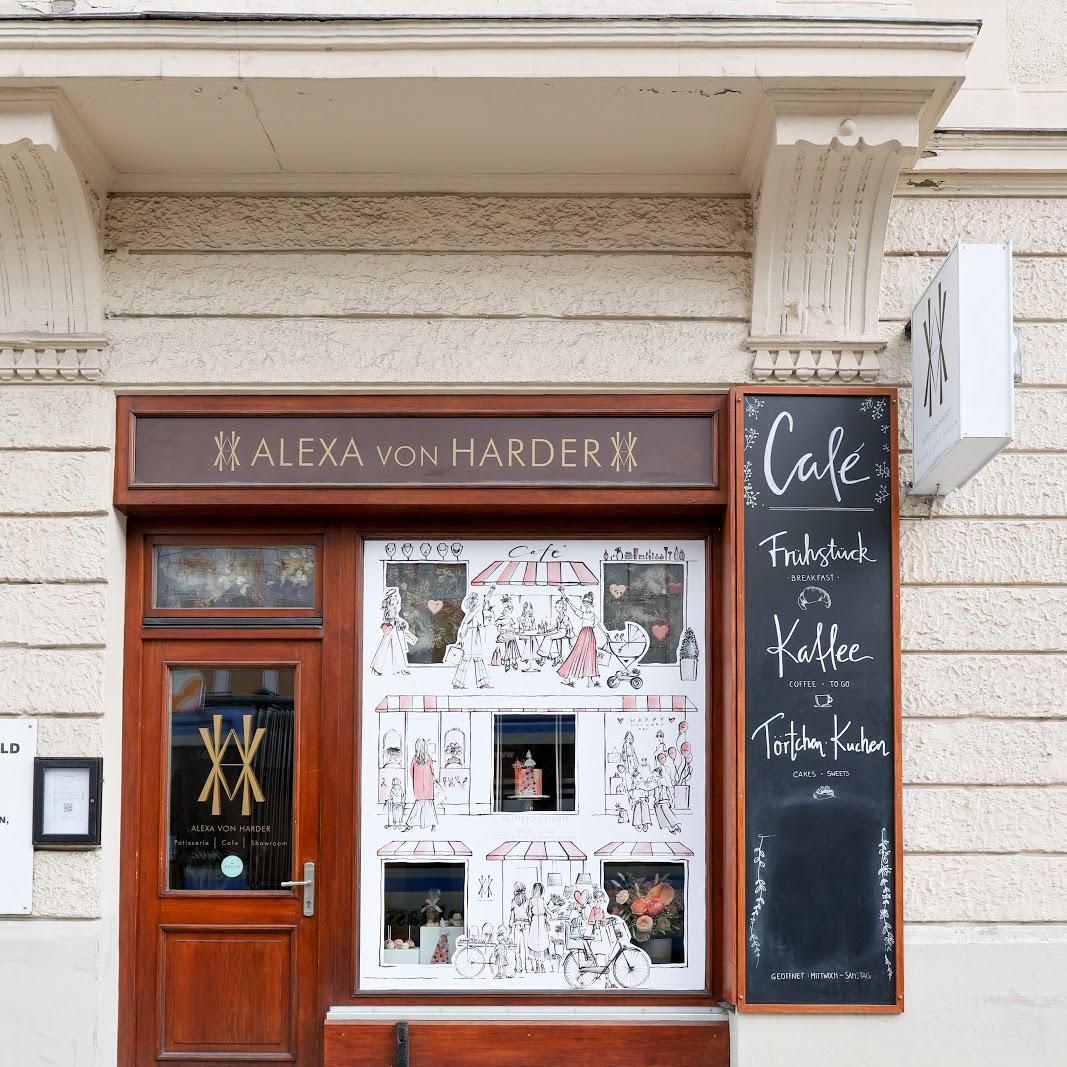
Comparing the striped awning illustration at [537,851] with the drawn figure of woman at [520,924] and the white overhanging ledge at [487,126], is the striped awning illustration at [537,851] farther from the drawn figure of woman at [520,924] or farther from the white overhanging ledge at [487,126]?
the white overhanging ledge at [487,126]

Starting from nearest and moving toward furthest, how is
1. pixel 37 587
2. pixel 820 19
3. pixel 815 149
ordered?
pixel 820 19, pixel 815 149, pixel 37 587

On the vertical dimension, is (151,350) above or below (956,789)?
above

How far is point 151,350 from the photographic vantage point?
5.27m

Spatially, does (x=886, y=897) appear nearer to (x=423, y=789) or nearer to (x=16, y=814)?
(x=423, y=789)

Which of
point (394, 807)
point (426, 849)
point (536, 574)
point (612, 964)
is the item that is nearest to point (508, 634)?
point (536, 574)

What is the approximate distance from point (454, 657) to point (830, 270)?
241cm

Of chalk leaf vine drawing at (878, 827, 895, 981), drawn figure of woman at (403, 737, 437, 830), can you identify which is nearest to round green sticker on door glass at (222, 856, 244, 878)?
drawn figure of woman at (403, 737, 437, 830)

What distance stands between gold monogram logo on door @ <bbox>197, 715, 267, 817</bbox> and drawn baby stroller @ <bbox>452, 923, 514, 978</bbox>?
44.4 inches

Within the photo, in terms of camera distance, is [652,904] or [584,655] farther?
[584,655]

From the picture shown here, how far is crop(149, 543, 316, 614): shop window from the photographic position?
545cm

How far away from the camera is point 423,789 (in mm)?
5398

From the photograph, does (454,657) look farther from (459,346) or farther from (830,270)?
(830,270)

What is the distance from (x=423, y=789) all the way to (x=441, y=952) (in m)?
0.73

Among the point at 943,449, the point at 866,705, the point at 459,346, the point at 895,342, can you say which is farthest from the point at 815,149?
the point at 866,705
